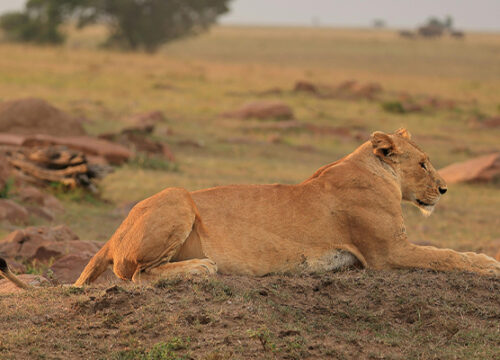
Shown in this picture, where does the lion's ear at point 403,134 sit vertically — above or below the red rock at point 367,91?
above

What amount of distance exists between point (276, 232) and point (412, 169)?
1293 millimetres

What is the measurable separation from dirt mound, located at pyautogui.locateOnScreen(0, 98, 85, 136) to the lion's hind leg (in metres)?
9.61

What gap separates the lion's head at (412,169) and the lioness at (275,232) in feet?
0.49

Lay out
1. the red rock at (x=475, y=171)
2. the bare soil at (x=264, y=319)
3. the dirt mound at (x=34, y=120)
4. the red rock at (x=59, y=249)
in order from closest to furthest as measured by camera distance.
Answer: the bare soil at (x=264, y=319) → the red rock at (x=59, y=249) → the red rock at (x=475, y=171) → the dirt mound at (x=34, y=120)

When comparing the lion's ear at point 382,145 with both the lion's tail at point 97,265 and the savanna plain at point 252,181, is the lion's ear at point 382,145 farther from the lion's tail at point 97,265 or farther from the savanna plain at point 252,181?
the lion's tail at point 97,265

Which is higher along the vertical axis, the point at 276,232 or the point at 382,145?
the point at 382,145

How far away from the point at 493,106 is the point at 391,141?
20430 mm

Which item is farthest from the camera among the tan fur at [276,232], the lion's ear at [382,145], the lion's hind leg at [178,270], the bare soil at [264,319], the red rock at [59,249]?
the red rock at [59,249]

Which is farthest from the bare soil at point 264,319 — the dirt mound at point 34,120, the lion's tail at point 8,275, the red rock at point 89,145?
the dirt mound at point 34,120

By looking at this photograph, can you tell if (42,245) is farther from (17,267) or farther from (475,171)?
(475,171)

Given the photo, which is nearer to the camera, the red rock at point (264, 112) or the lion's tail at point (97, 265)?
the lion's tail at point (97, 265)

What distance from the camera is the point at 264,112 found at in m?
19.8

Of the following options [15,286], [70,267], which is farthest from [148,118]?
[15,286]

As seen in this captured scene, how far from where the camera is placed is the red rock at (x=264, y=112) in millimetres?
19812
